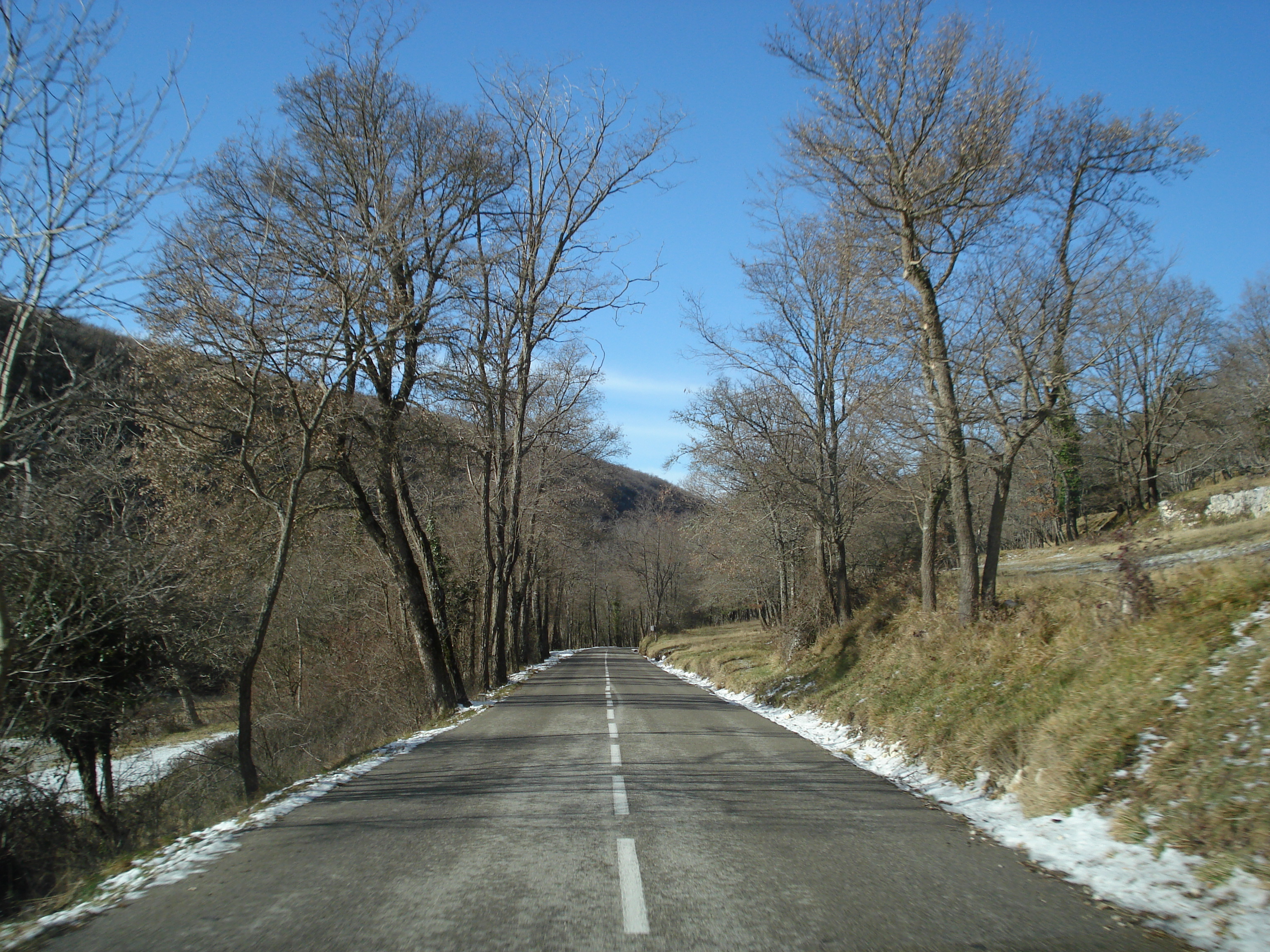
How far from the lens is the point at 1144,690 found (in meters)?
6.83

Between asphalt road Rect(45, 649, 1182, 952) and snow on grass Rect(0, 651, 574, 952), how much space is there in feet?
0.57

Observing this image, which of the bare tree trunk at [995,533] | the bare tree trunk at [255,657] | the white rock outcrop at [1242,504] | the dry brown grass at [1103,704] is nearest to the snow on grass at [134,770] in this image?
the bare tree trunk at [255,657]

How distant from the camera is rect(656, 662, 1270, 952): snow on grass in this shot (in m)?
4.03

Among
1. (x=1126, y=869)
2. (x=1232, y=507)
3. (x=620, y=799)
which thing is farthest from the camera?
(x=1232, y=507)

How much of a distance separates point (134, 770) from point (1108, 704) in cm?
1429

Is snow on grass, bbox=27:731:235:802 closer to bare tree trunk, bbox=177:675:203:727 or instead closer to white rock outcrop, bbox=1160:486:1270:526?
bare tree trunk, bbox=177:675:203:727

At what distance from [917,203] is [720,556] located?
21497 mm

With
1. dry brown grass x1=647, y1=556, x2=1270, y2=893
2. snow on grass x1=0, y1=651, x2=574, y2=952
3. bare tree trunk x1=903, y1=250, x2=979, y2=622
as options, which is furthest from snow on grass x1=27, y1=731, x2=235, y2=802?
bare tree trunk x1=903, y1=250, x2=979, y2=622

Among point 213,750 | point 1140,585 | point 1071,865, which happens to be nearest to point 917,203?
point 1140,585

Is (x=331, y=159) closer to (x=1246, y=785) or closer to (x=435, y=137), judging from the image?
(x=435, y=137)

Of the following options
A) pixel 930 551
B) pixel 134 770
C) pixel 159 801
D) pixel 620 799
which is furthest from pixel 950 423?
pixel 134 770

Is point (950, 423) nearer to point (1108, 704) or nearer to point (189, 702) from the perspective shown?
point (1108, 704)

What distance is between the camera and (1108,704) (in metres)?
7.01

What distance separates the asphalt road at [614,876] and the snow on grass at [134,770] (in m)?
4.41
